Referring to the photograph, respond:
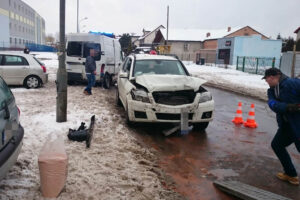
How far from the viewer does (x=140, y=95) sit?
657 cm

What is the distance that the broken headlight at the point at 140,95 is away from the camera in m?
6.50

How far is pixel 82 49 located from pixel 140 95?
24.9 feet

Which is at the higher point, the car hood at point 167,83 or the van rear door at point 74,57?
the van rear door at point 74,57

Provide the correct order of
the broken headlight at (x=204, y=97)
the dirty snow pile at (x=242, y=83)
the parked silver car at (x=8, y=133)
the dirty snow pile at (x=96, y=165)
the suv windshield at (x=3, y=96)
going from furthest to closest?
1. the dirty snow pile at (x=242, y=83)
2. the broken headlight at (x=204, y=97)
3. the dirty snow pile at (x=96, y=165)
4. the suv windshield at (x=3, y=96)
5. the parked silver car at (x=8, y=133)

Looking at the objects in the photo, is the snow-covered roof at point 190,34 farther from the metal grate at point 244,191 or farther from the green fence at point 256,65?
the metal grate at point 244,191

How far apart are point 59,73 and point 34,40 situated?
101 metres

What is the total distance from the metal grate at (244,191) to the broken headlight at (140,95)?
2680mm

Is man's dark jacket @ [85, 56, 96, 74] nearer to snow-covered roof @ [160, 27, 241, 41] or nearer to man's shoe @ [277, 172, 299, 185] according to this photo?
man's shoe @ [277, 172, 299, 185]

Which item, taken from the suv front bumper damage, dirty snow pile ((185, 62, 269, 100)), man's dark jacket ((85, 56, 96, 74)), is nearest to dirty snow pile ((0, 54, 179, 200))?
the suv front bumper damage

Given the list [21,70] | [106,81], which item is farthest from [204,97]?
[21,70]

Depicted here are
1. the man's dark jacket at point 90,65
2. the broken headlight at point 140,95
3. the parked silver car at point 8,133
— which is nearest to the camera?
the parked silver car at point 8,133

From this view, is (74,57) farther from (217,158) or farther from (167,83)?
(217,158)

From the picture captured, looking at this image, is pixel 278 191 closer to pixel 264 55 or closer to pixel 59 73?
pixel 59 73

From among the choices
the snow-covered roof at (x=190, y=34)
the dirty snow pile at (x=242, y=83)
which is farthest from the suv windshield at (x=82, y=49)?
the snow-covered roof at (x=190, y=34)
